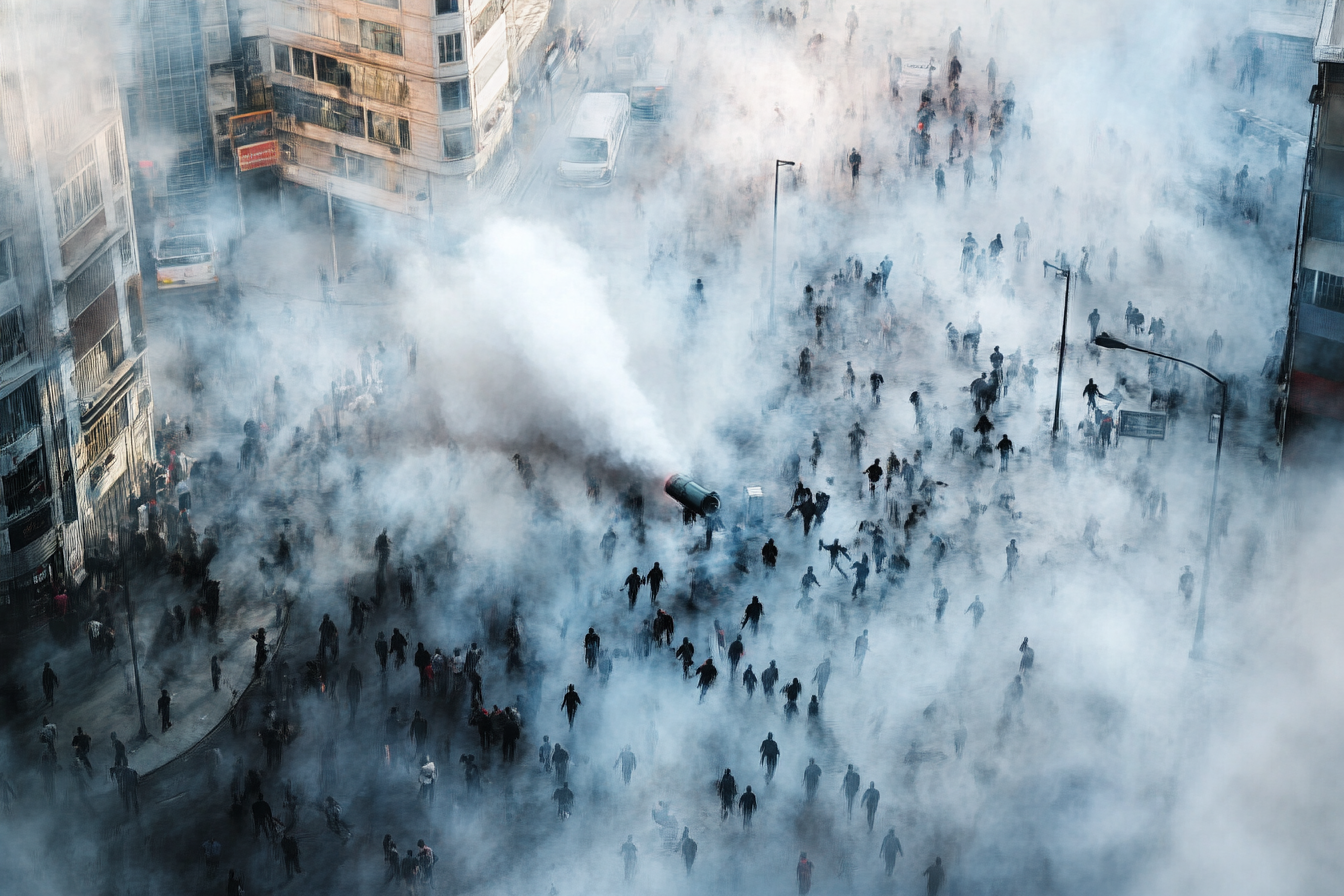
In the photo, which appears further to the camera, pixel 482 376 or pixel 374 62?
pixel 374 62

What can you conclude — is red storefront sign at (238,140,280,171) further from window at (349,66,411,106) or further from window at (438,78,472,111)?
window at (438,78,472,111)

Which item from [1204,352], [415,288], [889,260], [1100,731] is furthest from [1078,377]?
[415,288]

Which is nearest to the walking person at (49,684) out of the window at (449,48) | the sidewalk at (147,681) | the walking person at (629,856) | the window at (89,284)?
the sidewalk at (147,681)

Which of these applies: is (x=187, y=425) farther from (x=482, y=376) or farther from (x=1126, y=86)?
(x=1126, y=86)

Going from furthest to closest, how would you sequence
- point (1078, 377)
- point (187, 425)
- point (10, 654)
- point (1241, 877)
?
point (1078, 377), point (187, 425), point (10, 654), point (1241, 877)

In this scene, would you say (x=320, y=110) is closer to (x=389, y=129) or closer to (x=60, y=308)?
(x=389, y=129)
